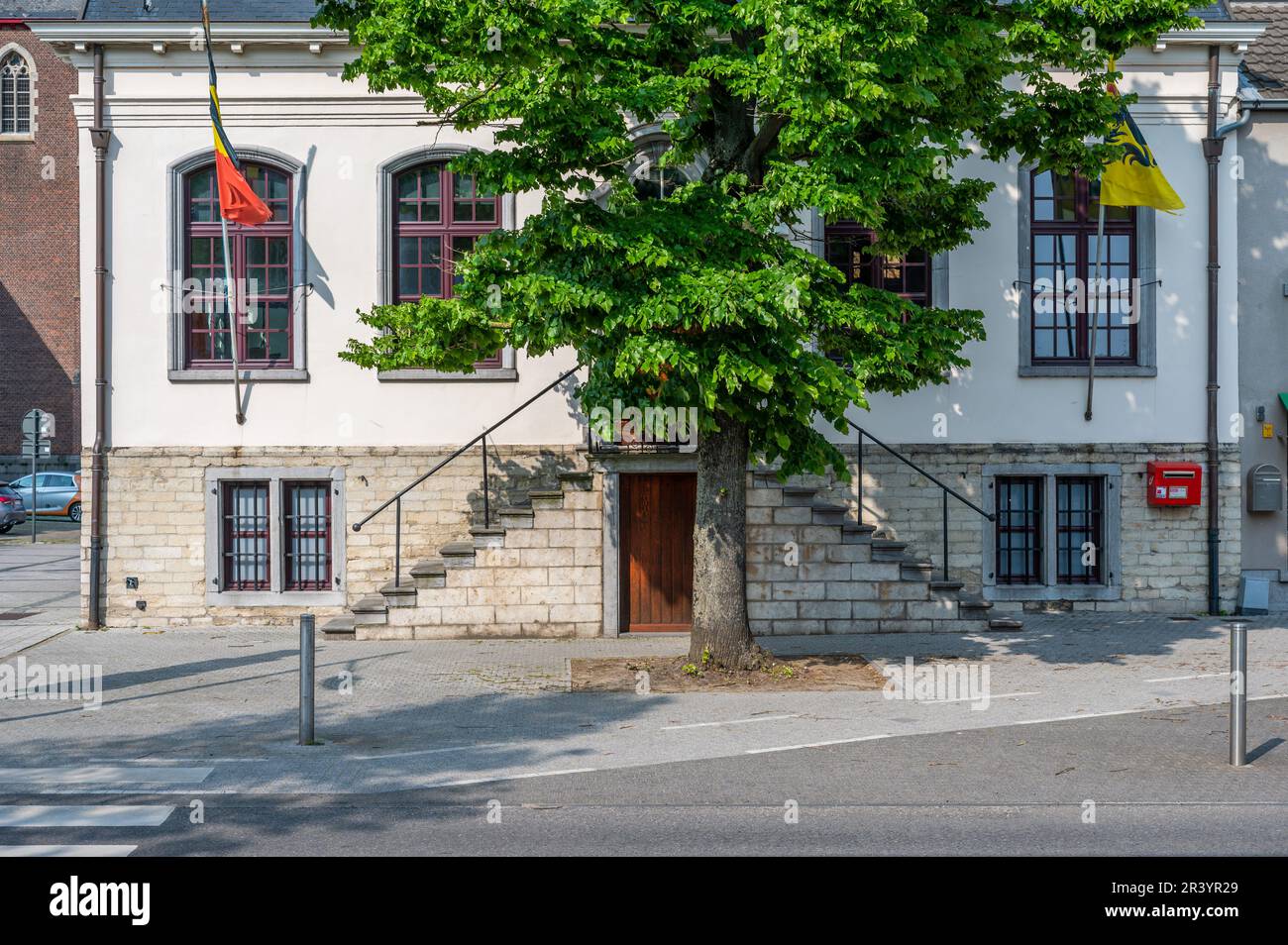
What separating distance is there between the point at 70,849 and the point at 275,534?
10.1m

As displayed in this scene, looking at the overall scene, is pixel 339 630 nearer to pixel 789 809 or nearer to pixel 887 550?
pixel 887 550

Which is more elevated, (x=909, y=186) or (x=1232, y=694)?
(x=909, y=186)

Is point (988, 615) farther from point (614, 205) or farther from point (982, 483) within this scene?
point (614, 205)

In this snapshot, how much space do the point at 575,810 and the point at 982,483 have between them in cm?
1050

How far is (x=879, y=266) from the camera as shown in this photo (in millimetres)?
17453

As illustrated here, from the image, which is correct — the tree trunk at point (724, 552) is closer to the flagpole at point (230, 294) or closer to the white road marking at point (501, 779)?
the white road marking at point (501, 779)

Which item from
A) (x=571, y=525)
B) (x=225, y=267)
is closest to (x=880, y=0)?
(x=571, y=525)

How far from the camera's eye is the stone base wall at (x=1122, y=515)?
17094 millimetres

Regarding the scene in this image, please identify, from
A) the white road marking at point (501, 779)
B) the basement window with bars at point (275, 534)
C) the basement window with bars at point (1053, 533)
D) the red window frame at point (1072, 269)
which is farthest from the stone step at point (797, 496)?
the white road marking at point (501, 779)

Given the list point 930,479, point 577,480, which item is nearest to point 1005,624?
point 930,479

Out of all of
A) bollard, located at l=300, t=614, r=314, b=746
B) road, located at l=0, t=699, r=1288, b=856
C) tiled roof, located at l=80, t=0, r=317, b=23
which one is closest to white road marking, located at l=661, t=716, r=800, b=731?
road, located at l=0, t=699, r=1288, b=856

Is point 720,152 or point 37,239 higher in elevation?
point 37,239

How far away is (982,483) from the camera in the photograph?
56.6 feet

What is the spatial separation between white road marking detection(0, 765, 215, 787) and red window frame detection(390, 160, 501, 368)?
29.8 ft
